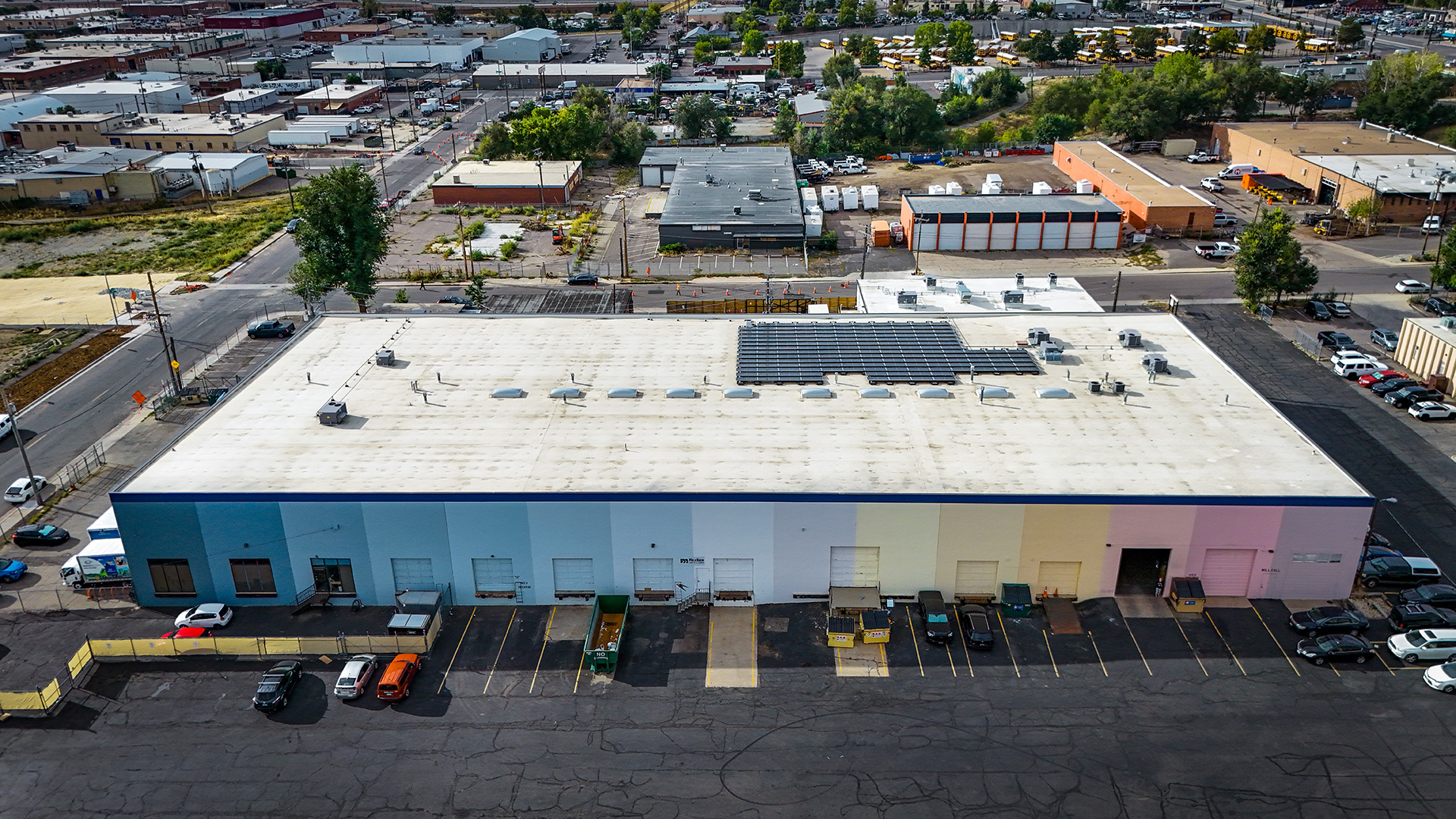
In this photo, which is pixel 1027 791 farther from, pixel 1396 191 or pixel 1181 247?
pixel 1396 191

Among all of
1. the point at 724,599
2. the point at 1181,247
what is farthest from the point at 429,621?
the point at 1181,247

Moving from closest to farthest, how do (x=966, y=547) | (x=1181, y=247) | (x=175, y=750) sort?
(x=175, y=750) → (x=966, y=547) → (x=1181, y=247)

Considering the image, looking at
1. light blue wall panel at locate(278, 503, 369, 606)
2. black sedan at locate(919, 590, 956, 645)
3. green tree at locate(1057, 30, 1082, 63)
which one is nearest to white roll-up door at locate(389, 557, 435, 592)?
light blue wall panel at locate(278, 503, 369, 606)

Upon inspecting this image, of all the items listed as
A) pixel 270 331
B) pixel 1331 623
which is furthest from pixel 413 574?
pixel 270 331

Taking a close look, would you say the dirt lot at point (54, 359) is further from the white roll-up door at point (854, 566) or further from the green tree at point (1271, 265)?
the green tree at point (1271, 265)

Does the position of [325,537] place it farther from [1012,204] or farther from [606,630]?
[1012,204]

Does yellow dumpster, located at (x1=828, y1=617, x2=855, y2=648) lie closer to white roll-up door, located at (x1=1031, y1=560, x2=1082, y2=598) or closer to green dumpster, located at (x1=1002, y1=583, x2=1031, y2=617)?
green dumpster, located at (x1=1002, y1=583, x2=1031, y2=617)
